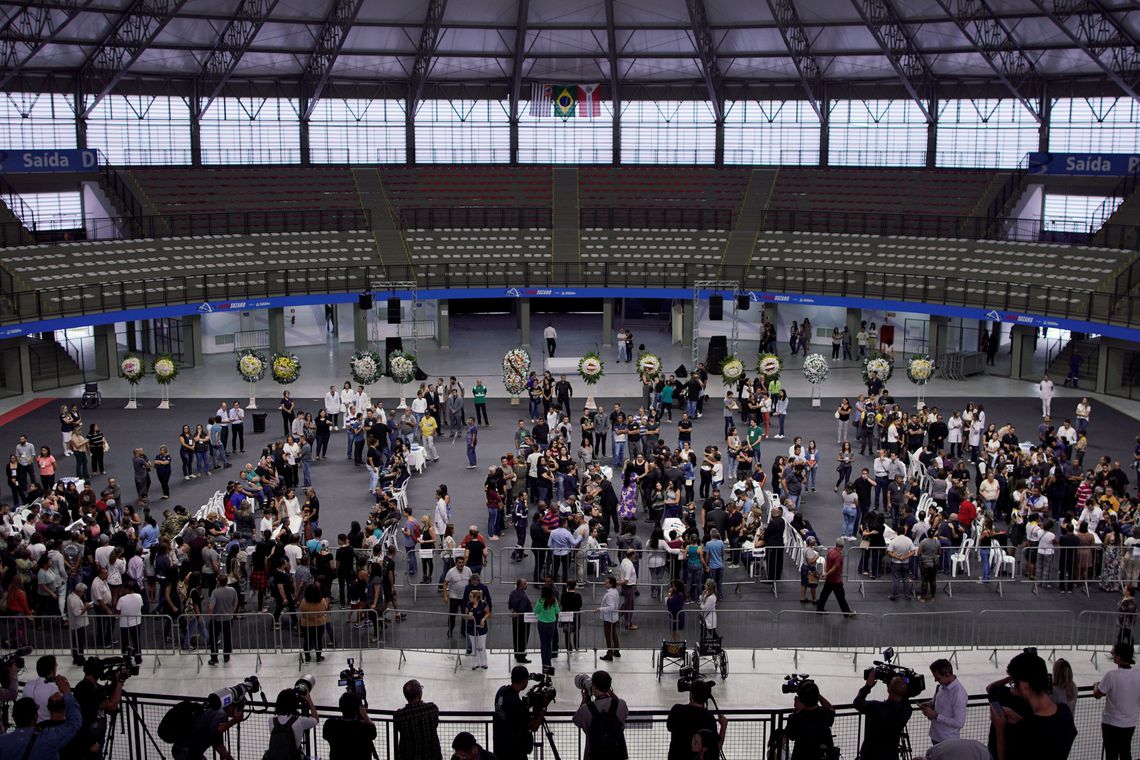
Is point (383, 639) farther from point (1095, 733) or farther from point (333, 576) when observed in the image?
point (1095, 733)

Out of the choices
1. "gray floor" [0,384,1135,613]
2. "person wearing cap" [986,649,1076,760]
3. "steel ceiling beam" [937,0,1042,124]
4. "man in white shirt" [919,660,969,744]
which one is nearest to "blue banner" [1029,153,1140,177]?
"steel ceiling beam" [937,0,1042,124]

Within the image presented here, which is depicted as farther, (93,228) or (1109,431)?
(93,228)

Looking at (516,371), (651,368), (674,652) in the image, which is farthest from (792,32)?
(674,652)

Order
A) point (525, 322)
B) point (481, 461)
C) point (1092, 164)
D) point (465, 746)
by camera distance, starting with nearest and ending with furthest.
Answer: point (465, 746) < point (481, 461) < point (1092, 164) < point (525, 322)

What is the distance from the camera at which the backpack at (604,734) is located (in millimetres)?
12453

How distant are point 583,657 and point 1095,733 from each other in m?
7.22

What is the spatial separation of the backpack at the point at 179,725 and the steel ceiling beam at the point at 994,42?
36.8 meters

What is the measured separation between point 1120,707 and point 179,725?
9.51 meters

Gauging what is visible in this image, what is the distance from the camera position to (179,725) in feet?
40.7

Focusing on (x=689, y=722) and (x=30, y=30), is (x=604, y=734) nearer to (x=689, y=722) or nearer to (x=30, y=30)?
(x=689, y=722)

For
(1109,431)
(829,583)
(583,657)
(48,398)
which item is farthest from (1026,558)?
(48,398)

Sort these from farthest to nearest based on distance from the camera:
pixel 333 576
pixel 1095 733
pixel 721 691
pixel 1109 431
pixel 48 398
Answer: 1. pixel 48 398
2. pixel 1109 431
3. pixel 333 576
4. pixel 721 691
5. pixel 1095 733

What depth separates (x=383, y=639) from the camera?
20.3 metres

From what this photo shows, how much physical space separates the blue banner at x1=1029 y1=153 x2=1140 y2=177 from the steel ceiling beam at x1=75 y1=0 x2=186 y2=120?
32.1 metres
